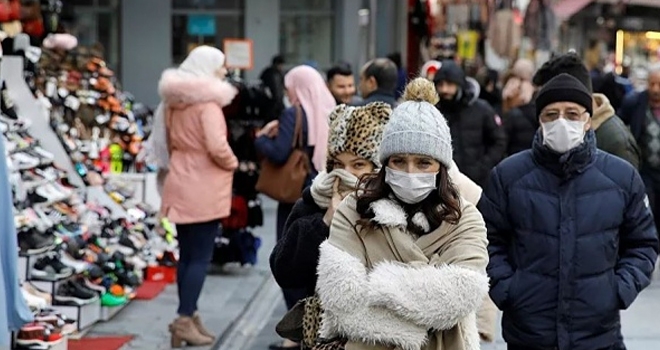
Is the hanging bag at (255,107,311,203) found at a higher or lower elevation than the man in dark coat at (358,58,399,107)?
lower

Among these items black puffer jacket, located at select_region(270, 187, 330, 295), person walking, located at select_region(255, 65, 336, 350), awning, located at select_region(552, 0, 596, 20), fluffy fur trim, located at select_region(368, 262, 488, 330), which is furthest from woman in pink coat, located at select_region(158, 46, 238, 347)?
awning, located at select_region(552, 0, 596, 20)

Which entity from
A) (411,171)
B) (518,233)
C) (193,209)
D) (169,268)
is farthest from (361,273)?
(169,268)

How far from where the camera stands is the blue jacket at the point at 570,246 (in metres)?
5.75

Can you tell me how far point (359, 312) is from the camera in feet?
14.7

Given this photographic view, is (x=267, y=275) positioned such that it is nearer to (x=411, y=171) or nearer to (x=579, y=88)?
(x=579, y=88)

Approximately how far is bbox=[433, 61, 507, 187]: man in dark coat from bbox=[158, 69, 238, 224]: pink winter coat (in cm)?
175

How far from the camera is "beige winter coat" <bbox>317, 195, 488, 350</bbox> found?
14.5 ft

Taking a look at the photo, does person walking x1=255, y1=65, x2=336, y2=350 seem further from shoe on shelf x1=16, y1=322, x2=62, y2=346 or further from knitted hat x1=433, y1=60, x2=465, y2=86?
shoe on shelf x1=16, y1=322, x2=62, y2=346

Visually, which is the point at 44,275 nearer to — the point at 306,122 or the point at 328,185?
the point at 306,122

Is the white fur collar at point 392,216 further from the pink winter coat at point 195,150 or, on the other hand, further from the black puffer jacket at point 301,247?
the pink winter coat at point 195,150

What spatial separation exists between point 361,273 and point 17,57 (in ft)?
20.6

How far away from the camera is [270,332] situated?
10.4 m

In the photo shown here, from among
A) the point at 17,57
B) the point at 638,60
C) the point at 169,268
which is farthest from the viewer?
the point at 638,60

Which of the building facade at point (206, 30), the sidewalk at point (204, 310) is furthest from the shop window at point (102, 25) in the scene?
the sidewalk at point (204, 310)
